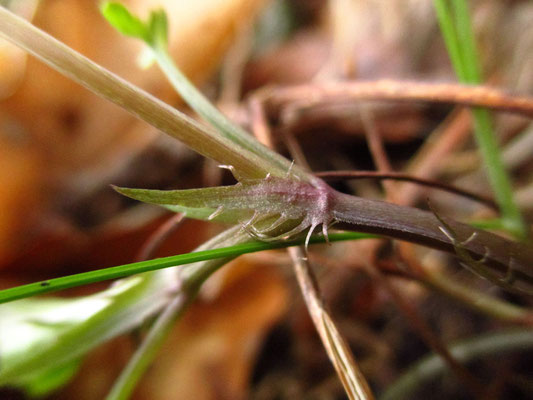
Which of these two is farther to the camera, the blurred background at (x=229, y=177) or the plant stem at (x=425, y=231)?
the blurred background at (x=229, y=177)

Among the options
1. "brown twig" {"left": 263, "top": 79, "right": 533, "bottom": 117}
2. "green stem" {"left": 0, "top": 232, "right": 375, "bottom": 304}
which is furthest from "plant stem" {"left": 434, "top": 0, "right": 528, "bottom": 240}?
"green stem" {"left": 0, "top": 232, "right": 375, "bottom": 304}

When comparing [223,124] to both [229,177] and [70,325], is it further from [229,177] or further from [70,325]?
[229,177]

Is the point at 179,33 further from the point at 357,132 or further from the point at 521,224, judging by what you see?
the point at 521,224

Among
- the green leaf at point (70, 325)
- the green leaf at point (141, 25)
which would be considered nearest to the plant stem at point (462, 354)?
the green leaf at point (70, 325)

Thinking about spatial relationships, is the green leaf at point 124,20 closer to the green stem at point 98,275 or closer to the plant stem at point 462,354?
the green stem at point 98,275

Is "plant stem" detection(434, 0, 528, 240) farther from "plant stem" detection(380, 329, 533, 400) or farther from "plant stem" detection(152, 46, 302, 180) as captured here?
"plant stem" detection(152, 46, 302, 180)
